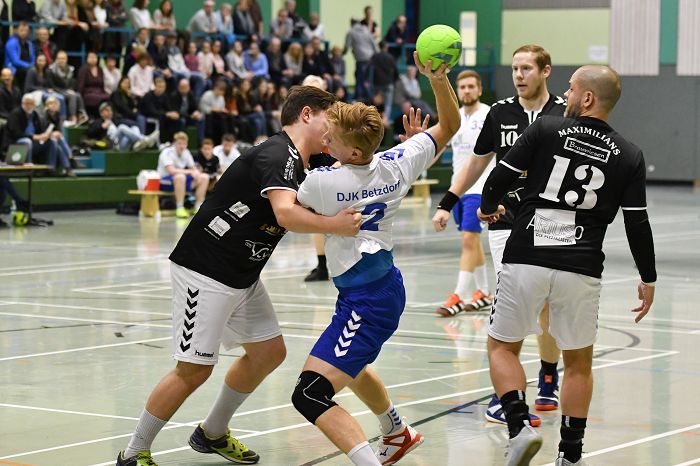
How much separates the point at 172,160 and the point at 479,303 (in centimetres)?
1331

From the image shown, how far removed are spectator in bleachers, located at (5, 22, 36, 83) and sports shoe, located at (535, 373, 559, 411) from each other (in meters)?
19.7

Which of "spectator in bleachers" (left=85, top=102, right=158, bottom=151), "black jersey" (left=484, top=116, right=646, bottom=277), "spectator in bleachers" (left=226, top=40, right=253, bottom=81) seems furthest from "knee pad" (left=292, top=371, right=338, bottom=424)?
"spectator in bleachers" (left=226, top=40, right=253, bottom=81)

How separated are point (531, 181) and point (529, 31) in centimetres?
3441

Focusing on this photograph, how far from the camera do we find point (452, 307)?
41.0 ft

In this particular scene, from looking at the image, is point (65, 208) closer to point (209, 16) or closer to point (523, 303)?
point (209, 16)

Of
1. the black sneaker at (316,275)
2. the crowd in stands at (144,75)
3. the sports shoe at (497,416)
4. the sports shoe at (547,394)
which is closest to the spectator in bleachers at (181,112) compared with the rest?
the crowd in stands at (144,75)

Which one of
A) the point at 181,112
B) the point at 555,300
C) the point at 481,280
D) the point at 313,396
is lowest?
the point at 481,280

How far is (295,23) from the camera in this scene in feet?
109

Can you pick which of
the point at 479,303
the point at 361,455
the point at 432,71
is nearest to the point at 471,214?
the point at 479,303

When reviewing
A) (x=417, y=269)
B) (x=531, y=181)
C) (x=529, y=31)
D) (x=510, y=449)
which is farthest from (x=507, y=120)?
(x=529, y=31)

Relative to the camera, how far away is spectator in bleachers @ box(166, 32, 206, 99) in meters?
28.5

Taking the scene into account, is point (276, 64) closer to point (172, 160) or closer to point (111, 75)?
point (111, 75)

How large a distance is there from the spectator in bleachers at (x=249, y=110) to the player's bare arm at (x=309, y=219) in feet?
75.4

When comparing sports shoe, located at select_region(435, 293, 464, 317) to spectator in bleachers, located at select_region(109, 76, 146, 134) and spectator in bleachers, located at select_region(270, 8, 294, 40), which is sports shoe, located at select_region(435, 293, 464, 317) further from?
spectator in bleachers, located at select_region(270, 8, 294, 40)
